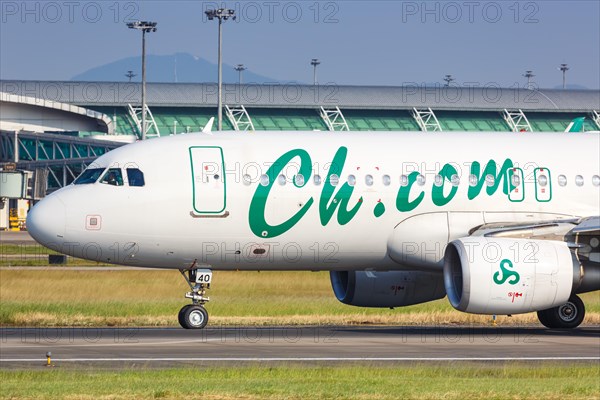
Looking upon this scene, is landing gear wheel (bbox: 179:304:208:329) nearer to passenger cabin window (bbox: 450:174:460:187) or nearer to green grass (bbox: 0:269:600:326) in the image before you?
green grass (bbox: 0:269:600:326)

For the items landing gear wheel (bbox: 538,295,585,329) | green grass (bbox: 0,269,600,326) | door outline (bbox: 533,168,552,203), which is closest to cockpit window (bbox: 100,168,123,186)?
green grass (bbox: 0,269,600,326)

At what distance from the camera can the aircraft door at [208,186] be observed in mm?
28078

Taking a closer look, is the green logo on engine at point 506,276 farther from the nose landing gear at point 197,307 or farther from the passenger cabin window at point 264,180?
the nose landing gear at point 197,307

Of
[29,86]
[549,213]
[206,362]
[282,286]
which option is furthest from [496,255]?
[29,86]

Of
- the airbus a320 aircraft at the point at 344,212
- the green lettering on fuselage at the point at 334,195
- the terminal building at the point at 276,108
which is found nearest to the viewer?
the airbus a320 aircraft at the point at 344,212

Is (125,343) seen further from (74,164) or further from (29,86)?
(29,86)

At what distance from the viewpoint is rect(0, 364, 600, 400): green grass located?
18.2m

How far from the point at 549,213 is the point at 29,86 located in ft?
274

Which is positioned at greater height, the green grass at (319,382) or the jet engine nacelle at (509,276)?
the jet engine nacelle at (509,276)

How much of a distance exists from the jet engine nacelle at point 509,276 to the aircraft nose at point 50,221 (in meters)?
8.55

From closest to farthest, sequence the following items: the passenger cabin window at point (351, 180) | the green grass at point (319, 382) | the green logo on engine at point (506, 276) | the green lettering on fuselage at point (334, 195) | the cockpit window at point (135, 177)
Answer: the green grass at point (319, 382), the green logo on engine at point (506, 276), the cockpit window at point (135, 177), the green lettering on fuselage at point (334, 195), the passenger cabin window at point (351, 180)

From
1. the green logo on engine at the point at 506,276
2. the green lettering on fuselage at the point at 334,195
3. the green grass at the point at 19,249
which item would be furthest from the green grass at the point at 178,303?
the green grass at the point at 19,249

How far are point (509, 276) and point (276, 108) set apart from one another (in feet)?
255

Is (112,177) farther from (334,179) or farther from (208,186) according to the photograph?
(334,179)
